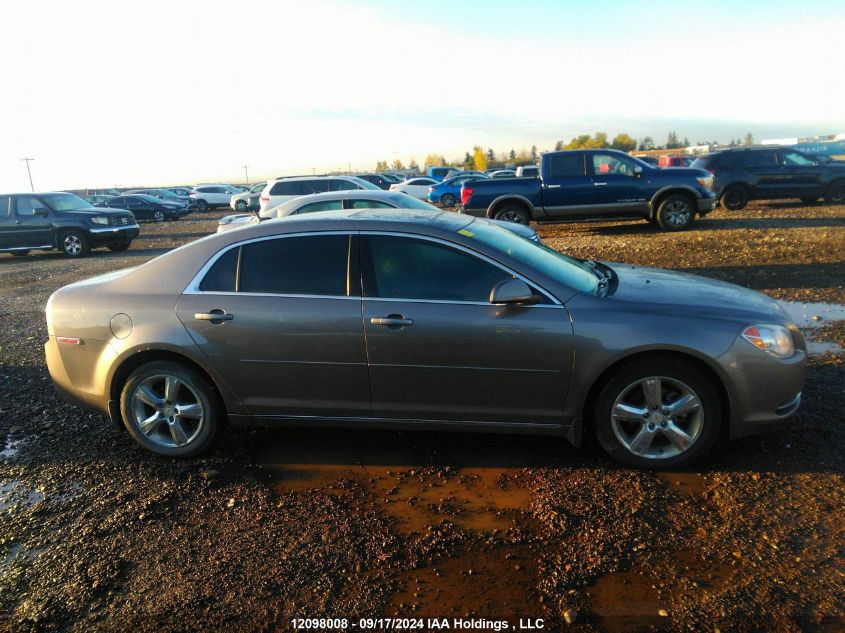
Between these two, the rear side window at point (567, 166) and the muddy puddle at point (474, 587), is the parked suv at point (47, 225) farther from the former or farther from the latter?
the muddy puddle at point (474, 587)

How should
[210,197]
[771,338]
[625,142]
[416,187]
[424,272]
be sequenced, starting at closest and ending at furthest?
1. [771,338]
2. [424,272]
3. [416,187]
4. [210,197]
5. [625,142]

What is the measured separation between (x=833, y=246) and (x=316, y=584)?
11.3 metres

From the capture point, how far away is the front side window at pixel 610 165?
1402 centimetres

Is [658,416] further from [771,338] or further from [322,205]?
[322,205]

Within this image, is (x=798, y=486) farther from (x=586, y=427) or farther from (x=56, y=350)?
(x=56, y=350)

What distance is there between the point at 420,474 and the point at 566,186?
37.5 feet

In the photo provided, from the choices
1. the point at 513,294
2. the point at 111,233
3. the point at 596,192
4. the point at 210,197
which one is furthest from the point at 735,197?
the point at 210,197

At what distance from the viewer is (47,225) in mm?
16359

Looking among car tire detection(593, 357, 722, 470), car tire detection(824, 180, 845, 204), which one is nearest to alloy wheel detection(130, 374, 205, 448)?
car tire detection(593, 357, 722, 470)

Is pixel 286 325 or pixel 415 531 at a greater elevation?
pixel 286 325

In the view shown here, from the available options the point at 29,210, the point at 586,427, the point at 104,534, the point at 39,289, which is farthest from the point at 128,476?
the point at 29,210

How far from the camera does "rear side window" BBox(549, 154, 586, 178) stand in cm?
1410

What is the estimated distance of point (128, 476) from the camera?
4.00m

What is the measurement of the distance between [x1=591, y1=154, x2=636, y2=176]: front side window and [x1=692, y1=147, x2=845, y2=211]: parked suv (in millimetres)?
5345
